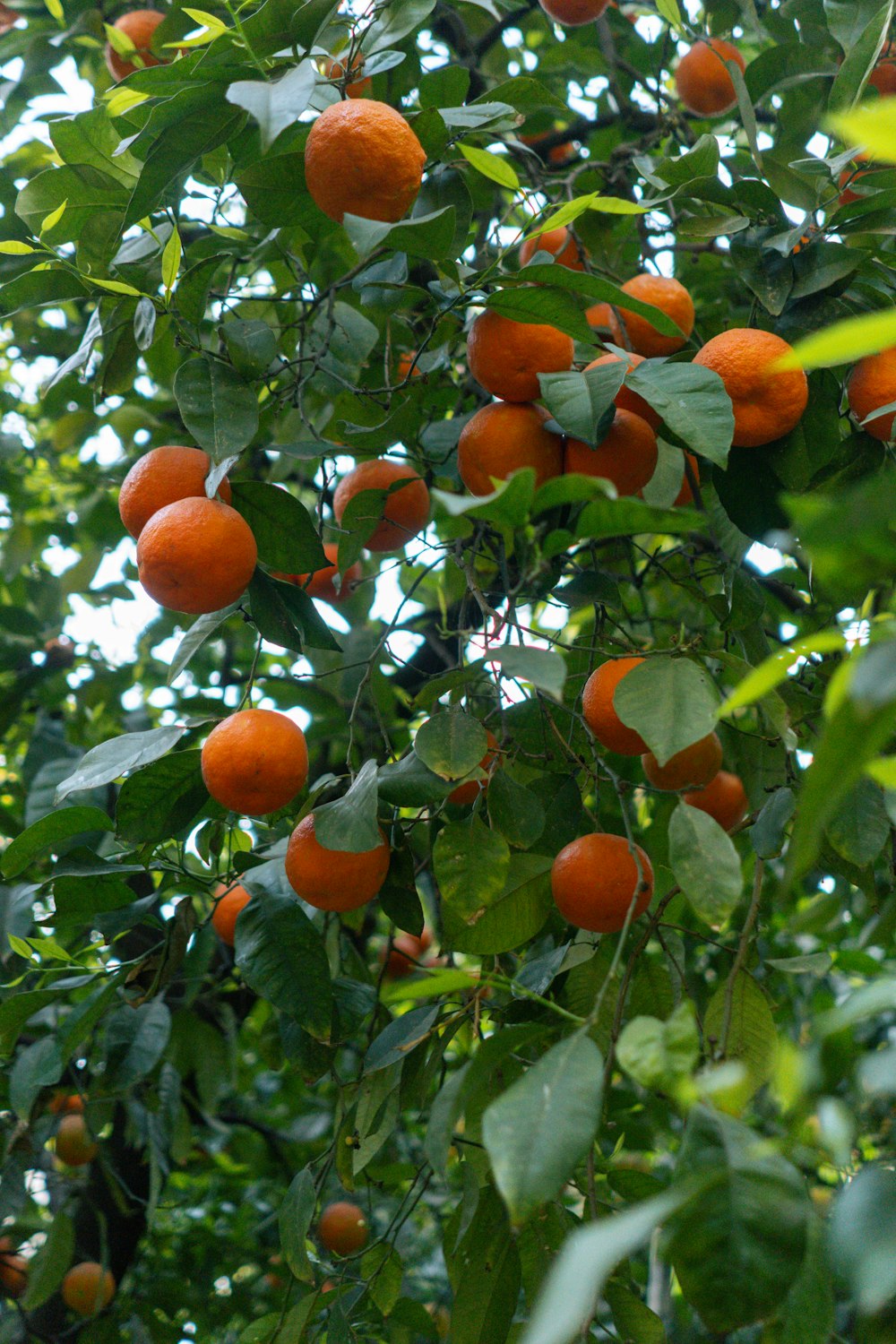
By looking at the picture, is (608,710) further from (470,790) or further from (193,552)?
(193,552)

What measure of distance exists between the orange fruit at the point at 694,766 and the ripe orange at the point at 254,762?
1.17 feet

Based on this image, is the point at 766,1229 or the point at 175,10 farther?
the point at 175,10

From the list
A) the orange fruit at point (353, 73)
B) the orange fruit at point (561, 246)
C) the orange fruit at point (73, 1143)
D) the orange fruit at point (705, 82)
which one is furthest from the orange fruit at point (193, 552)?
the orange fruit at point (73, 1143)

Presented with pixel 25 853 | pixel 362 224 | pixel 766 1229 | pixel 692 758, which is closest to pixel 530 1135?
pixel 766 1229

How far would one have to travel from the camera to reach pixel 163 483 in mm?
1082

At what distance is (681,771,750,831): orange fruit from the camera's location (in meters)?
1.46

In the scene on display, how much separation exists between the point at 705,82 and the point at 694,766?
130 centimetres

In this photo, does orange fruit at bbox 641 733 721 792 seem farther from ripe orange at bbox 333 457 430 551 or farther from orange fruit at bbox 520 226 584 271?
orange fruit at bbox 520 226 584 271

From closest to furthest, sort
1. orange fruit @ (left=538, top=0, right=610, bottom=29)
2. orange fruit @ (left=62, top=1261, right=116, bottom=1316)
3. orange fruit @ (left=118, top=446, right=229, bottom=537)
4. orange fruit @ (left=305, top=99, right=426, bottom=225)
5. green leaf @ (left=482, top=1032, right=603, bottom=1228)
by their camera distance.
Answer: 1. green leaf @ (left=482, top=1032, right=603, bottom=1228)
2. orange fruit @ (left=305, top=99, right=426, bottom=225)
3. orange fruit @ (left=118, top=446, right=229, bottom=537)
4. orange fruit @ (left=538, top=0, right=610, bottom=29)
5. orange fruit @ (left=62, top=1261, right=116, bottom=1316)

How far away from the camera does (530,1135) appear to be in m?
0.58

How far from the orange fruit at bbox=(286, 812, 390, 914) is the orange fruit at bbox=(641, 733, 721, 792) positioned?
0.99 feet

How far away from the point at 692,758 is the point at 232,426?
56 cm

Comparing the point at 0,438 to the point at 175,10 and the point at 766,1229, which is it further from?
the point at 766,1229

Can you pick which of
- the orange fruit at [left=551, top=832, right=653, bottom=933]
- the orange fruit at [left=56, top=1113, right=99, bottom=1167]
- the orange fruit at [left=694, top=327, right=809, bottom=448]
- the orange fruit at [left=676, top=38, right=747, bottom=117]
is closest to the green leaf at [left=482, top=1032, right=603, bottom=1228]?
the orange fruit at [left=551, top=832, right=653, bottom=933]
